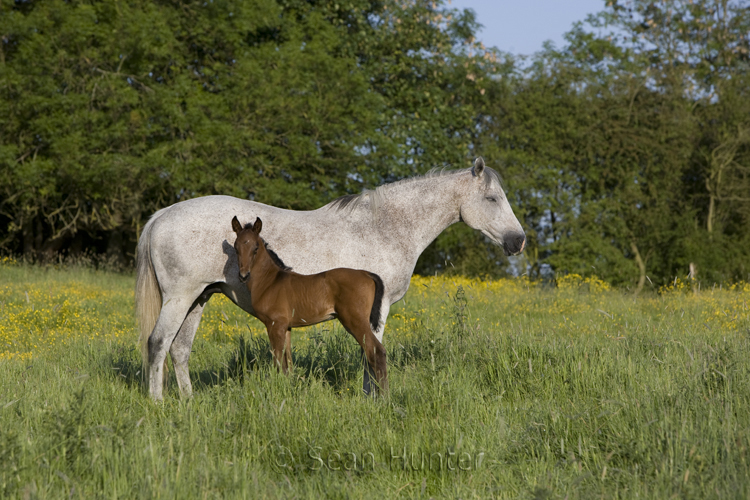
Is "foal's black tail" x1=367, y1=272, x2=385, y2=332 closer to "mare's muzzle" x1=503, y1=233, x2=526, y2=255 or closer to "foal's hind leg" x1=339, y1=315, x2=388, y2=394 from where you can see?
"foal's hind leg" x1=339, y1=315, x2=388, y2=394

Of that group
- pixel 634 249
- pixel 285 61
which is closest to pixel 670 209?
pixel 634 249

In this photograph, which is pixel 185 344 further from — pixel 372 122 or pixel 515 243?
pixel 372 122

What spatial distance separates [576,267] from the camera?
73.5ft

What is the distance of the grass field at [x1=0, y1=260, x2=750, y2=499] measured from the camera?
3.35 meters

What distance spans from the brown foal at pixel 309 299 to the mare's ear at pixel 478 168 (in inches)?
63.3

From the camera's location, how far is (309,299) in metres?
5.04

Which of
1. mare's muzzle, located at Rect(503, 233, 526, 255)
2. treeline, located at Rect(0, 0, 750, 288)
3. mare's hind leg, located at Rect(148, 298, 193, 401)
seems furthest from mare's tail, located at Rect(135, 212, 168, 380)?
treeline, located at Rect(0, 0, 750, 288)

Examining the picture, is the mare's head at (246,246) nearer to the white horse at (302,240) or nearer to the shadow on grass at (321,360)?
the white horse at (302,240)

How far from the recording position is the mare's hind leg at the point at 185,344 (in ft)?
19.9

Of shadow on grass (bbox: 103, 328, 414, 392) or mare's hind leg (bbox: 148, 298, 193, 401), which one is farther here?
shadow on grass (bbox: 103, 328, 414, 392)

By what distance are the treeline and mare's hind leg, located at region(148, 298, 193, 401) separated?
38.4ft

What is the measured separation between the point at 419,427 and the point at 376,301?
139 centimetres

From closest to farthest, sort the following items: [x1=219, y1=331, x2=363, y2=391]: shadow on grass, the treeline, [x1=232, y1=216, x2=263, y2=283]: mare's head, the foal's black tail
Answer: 1. [x1=232, y1=216, x2=263, y2=283]: mare's head
2. the foal's black tail
3. [x1=219, y1=331, x2=363, y2=391]: shadow on grass
4. the treeline

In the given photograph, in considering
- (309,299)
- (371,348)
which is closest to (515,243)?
(371,348)
